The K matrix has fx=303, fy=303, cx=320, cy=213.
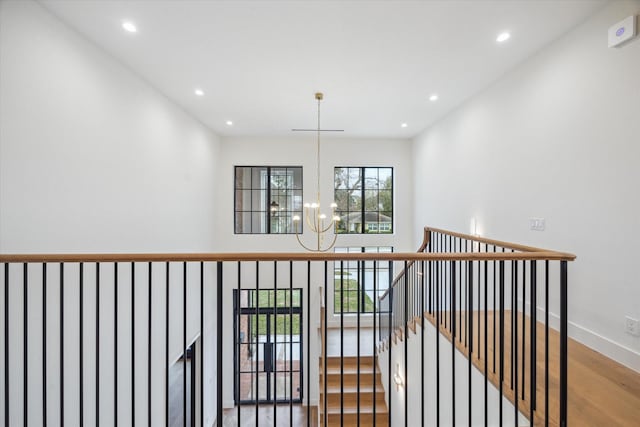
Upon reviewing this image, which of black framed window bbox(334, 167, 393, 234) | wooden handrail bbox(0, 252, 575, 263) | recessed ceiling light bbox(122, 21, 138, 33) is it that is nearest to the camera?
wooden handrail bbox(0, 252, 575, 263)

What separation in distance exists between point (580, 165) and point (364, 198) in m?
4.55

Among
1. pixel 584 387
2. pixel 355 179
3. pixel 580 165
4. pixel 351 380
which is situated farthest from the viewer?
pixel 355 179

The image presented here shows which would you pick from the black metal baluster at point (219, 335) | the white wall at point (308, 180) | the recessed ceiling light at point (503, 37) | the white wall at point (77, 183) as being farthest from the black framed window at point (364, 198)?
the black metal baluster at point (219, 335)

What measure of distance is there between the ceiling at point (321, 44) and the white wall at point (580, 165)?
28cm

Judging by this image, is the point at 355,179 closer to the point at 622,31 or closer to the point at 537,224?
the point at 537,224

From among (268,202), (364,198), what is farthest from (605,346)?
(268,202)

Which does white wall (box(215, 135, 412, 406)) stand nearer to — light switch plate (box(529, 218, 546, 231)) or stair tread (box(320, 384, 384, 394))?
stair tread (box(320, 384, 384, 394))

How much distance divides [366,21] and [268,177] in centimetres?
468

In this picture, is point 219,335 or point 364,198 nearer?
point 219,335

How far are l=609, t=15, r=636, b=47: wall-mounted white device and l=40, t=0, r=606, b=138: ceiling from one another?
288 millimetres

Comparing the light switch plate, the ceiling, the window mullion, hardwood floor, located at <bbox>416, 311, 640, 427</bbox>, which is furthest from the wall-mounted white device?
the window mullion

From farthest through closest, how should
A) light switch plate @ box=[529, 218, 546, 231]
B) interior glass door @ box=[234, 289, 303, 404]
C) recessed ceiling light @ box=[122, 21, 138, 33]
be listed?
1. interior glass door @ box=[234, 289, 303, 404]
2. light switch plate @ box=[529, 218, 546, 231]
3. recessed ceiling light @ box=[122, 21, 138, 33]

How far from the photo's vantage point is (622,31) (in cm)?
235

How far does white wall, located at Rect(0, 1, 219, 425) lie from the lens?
2.27 m
